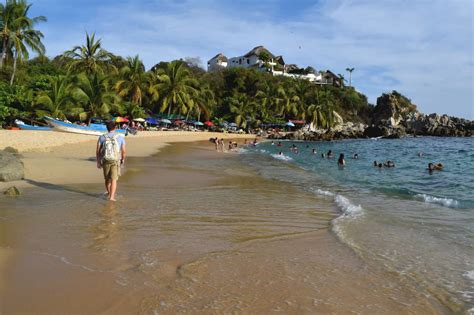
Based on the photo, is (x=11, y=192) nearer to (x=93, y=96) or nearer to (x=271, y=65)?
(x=93, y=96)

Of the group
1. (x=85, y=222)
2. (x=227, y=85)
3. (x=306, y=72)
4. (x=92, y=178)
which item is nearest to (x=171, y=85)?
(x=227, y=85)

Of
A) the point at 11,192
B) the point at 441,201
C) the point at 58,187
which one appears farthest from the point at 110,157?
the point at 441,201

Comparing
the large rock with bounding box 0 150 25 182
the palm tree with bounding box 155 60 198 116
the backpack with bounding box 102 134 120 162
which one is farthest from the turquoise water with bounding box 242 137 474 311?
the palm tree with bounding box 155 60 198 116

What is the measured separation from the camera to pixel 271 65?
9194 centimetres

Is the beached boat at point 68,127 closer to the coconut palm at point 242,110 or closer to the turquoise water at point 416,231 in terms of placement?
the turquoise water at point 416,231

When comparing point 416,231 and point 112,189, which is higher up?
point 112,189

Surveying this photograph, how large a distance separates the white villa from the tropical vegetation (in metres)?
7.38

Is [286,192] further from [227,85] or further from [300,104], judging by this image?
[227,85]

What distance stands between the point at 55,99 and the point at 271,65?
207ft

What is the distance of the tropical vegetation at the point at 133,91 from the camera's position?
36.5 metres

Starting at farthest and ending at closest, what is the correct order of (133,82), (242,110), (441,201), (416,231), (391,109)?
(391,109) < (242,110) < (133,82) < (441,201) < (416,231)

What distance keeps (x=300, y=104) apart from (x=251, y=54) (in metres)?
31.2

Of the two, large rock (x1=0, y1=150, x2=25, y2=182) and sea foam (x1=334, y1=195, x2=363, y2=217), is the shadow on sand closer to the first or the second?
large rock (x1=0, y1=150, x2=25, y2=182)

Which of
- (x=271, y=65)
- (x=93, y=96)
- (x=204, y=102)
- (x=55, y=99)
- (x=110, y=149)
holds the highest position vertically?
(x=271, y=65)
